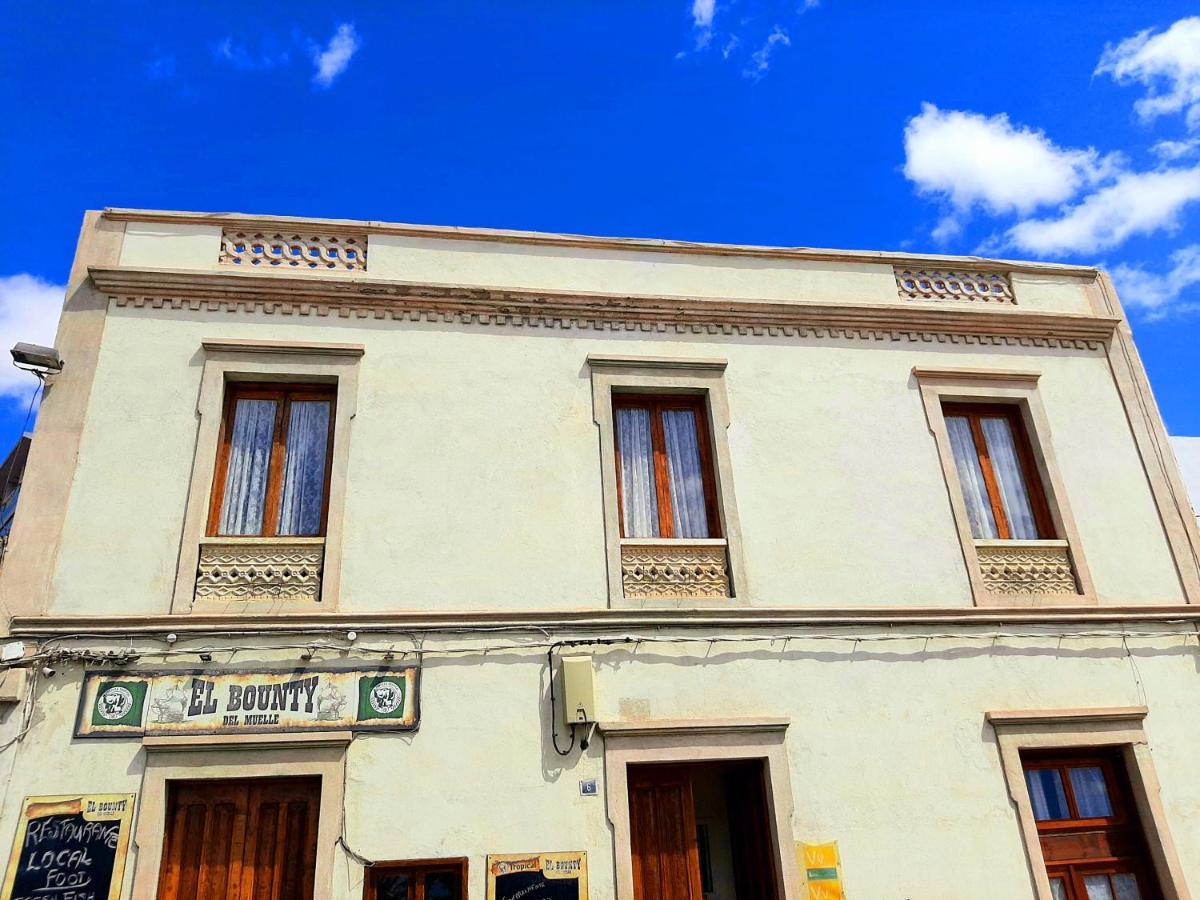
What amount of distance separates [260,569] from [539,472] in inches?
97.1

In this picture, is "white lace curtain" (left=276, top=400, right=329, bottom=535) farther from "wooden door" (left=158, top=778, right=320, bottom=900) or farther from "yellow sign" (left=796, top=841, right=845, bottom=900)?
"yellow sign" (left=796, top=841, right=845, bottom=900)

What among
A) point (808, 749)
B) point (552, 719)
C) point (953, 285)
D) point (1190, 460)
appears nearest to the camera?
point (552, 719)

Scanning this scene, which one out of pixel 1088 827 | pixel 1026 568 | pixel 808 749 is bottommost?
pixel 1088 827

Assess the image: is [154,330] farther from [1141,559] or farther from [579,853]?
[1141,559]

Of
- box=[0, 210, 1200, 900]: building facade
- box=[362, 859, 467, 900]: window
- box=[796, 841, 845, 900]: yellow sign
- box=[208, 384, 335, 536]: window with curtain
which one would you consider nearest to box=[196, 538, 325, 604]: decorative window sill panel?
box=[0, 210, 1200, 900]: building facade

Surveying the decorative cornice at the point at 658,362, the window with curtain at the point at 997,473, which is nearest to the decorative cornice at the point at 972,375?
the window with curtain at the point at 997,473

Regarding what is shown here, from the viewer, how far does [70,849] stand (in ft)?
19.5

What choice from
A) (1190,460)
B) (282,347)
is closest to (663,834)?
(282,347)

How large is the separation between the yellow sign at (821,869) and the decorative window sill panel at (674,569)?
2.08 meters

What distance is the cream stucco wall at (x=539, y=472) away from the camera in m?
7.07

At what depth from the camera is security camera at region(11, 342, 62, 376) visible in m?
7.15

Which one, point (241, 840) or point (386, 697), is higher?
point (386, 697)

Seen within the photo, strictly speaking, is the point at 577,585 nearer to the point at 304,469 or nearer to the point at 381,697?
the point at 381,697

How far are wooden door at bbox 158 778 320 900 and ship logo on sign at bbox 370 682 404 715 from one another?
0.69 meters
